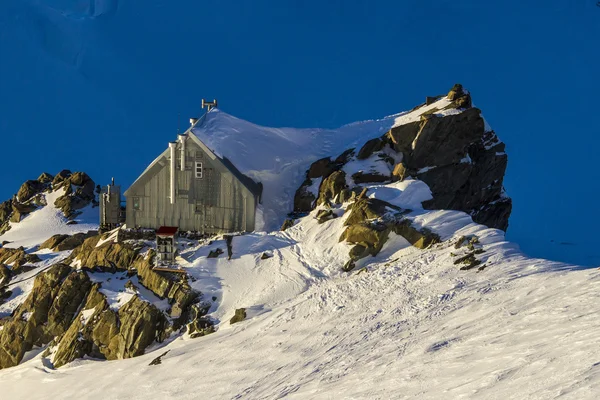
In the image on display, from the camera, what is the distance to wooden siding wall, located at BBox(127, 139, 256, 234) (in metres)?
34.4

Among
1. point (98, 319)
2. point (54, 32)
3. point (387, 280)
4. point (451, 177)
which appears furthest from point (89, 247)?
point (54, 32)

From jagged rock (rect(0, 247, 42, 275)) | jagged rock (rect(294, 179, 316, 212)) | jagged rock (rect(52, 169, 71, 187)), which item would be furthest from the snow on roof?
jagged rock (rect(52, 169, 71, 187))

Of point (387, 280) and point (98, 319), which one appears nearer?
point (387, 280)

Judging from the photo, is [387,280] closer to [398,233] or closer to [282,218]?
[398,233]

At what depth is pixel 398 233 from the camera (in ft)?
98.2

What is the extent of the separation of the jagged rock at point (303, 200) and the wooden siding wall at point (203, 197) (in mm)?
4066

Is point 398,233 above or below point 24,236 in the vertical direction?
below

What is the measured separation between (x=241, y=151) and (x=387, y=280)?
16000 millimetres

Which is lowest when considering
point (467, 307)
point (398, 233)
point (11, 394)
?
point (11, 394)

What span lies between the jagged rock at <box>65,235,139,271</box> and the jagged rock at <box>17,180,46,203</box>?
1932 centimetres

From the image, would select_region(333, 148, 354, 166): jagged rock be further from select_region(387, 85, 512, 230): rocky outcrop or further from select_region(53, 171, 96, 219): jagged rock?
select_region(53, 171, 96, 219): jagged rock

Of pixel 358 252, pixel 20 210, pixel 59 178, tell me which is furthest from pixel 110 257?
pixel 59 178

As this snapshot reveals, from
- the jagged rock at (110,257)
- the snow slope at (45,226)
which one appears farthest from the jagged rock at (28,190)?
the jagged rock at (110,257)

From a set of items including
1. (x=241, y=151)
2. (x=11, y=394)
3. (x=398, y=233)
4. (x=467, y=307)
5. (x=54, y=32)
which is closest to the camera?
(x=467, y=307)
